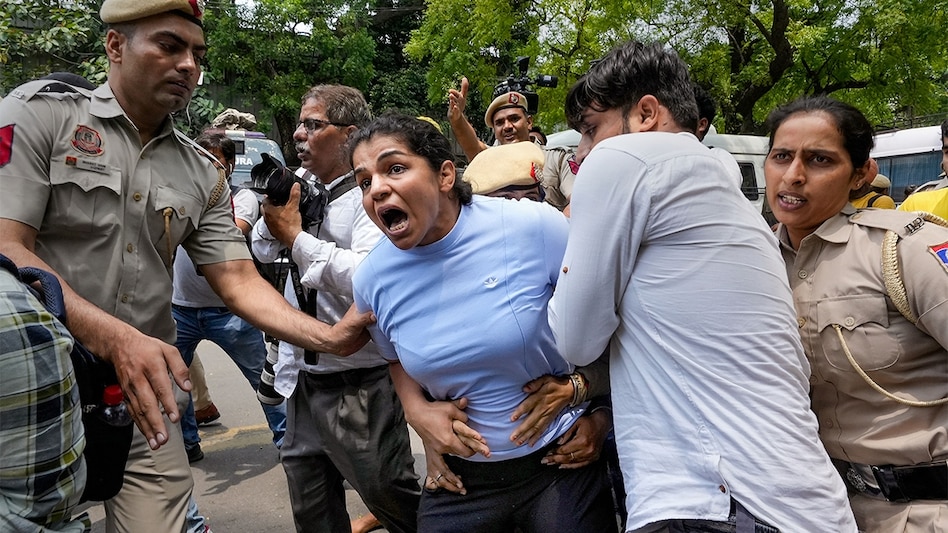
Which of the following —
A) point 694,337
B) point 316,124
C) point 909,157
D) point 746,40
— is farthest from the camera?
point 746,40

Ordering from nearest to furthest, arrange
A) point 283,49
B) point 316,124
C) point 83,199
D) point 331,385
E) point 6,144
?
point 6,144
point 83,199
point 331,385
point 316,124
point 283,49

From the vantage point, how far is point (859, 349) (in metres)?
1.61

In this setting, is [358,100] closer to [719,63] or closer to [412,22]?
[719,63]

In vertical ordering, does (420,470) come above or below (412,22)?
below

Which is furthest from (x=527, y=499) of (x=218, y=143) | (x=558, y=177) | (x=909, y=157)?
(x=909, y=157)

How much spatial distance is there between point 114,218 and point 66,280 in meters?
0.23

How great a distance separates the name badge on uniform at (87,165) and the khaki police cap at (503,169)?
137cm

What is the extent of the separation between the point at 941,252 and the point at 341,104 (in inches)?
83.8

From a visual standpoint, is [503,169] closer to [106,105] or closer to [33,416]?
[106,105]

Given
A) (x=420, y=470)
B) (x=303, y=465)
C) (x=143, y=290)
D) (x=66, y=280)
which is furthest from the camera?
(x=420, y=470)

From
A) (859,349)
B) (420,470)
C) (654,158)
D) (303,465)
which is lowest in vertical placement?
(420,470)

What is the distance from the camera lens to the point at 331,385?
264cm

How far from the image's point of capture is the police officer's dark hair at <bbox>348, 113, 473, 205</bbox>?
1.95 metres

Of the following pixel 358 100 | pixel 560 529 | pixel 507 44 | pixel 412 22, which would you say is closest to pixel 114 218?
pixel 358 100
